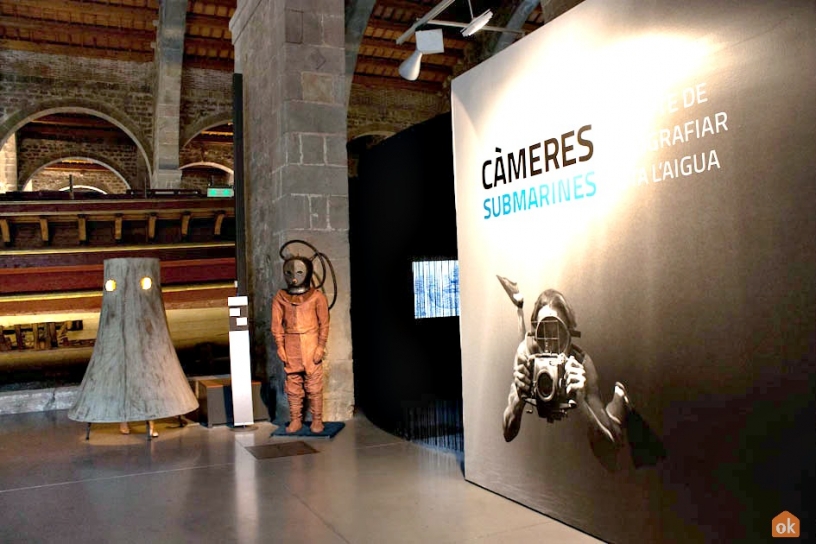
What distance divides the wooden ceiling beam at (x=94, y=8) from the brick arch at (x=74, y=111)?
1897 mm

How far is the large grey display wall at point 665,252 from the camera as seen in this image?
7.16 ft

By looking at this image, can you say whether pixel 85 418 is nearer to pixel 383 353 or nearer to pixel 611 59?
pixel 383 353

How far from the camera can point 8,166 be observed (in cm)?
1761

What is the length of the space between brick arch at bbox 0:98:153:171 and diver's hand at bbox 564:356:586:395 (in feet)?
44.4

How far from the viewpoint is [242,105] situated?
7.39 meters

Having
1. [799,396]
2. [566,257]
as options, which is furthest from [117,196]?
[799,396]

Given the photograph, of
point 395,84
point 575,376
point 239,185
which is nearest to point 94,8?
point 395,84

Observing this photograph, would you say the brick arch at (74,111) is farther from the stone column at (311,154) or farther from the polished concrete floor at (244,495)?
the polished concrete floor at (244,495)

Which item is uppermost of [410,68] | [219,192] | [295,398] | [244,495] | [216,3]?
[216,3]

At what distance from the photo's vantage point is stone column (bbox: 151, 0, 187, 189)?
13142 millimetres

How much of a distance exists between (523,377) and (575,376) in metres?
0.39

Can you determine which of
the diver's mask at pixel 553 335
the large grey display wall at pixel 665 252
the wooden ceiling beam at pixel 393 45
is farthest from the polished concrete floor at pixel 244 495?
the wooden ceiling beam at pixel 393 45

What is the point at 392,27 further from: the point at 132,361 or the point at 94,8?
the point at 132,361

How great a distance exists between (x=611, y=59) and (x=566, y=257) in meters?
0.87
